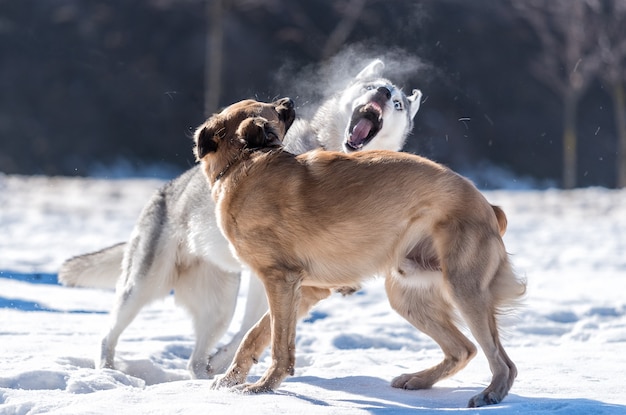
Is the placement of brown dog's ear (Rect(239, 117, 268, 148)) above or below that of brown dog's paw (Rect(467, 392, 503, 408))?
above

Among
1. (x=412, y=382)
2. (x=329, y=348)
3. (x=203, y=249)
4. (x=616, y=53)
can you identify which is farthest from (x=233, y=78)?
(x=412, y=382)

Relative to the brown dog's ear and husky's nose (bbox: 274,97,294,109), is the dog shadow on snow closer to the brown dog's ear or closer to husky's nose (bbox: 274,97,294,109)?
the brown dog's ear

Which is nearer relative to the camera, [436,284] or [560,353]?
[436,284]

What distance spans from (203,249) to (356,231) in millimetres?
1872

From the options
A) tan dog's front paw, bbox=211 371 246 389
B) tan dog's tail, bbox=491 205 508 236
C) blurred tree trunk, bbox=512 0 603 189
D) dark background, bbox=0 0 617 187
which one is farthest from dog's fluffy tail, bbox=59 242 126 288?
blurred tree trunk, bbox=512 0 603 189

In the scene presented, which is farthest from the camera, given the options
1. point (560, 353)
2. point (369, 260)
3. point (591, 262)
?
point (591, 262)

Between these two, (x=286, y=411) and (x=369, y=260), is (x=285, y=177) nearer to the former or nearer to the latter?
(x=369, y=260)

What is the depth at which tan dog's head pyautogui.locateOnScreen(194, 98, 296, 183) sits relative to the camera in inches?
163

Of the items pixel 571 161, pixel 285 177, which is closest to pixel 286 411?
pixel 285 177

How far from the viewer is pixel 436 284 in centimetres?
400

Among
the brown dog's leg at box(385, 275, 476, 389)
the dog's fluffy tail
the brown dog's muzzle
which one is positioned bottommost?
the brown dog's leg at box(385, 275, 476, 389)

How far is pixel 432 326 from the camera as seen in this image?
438 centimetres

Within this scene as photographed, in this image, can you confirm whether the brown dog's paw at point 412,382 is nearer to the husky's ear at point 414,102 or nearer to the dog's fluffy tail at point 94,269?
the husky's ear at point 414,102

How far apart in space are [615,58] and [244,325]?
16.8 meters
